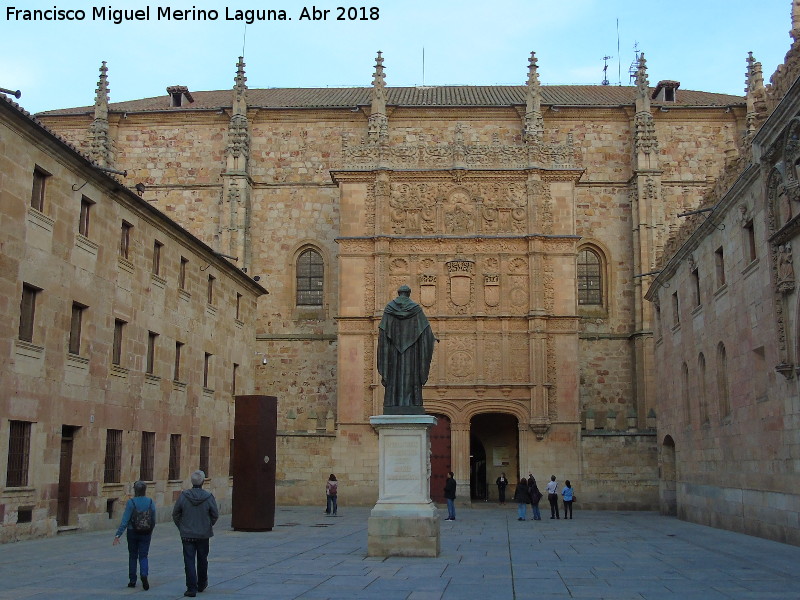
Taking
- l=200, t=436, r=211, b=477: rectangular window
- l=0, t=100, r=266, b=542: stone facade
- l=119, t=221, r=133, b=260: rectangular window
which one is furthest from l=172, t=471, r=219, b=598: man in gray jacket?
A: l=200, t=436, r=211, b=477: rectangular window

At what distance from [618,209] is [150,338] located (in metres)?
26.2

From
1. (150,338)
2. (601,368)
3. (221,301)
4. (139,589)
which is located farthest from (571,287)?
(139,589)

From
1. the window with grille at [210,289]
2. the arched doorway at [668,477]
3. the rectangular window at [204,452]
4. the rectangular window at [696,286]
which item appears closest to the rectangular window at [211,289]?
the window with grille at [210,289]

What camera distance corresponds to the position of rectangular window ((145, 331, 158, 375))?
26706 mm

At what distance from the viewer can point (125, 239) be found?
25.4 metres

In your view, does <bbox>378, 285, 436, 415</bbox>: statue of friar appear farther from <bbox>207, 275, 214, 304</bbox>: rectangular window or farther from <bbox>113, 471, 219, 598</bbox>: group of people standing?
<bbox>207, 275, 214, 304</bbox>: rectangular window

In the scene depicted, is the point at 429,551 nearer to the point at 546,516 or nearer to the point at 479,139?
the point at 546,516

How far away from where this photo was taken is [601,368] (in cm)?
4300

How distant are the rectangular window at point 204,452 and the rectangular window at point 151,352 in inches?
187

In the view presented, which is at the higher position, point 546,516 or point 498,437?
point 498,437

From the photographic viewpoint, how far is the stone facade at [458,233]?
36.9 m

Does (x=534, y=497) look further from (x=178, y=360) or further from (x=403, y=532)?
(x=403, y=532)

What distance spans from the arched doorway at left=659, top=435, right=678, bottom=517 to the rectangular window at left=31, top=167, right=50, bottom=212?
21861 millimetres

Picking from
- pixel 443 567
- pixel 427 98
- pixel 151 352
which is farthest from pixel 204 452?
pixel 427 98
